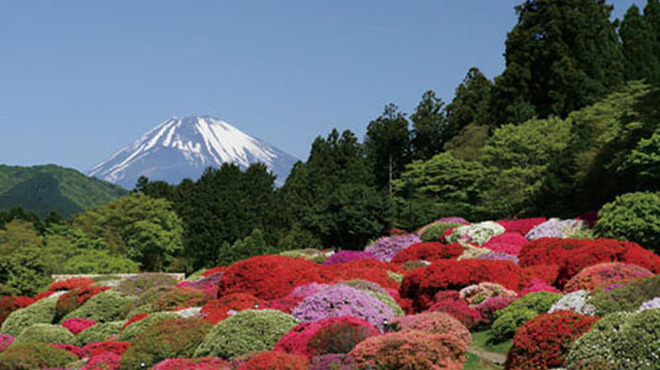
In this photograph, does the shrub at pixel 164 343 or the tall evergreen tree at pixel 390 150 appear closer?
the shrub at pixel 164 343

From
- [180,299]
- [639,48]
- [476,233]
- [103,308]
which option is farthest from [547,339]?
[639,48]

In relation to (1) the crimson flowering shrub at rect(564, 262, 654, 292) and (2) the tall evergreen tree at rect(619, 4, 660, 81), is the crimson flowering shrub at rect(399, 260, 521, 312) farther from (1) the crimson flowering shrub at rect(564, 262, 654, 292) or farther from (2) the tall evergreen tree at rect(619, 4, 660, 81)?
(2) the tall evergreen tree at rect(619, 4, 660, 81)

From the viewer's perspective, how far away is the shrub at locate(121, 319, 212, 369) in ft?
52.5

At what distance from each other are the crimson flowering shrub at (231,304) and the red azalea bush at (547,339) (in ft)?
25.5

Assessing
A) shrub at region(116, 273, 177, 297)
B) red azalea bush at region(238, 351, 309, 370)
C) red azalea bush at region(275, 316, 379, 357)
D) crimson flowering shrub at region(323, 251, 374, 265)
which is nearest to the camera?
red azalea bush at region(238, 351, 309, 370)

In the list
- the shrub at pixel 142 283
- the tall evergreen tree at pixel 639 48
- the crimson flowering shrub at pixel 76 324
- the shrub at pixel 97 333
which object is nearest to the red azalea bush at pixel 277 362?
the shrub at pixel 97 333

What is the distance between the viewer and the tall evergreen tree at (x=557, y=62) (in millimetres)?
57062

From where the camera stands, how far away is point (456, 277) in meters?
19.1

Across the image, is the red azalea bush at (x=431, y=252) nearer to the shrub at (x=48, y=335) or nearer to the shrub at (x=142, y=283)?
the shrub at (x=142, y=283)

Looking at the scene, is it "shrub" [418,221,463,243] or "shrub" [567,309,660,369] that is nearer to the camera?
"shrub" [567,309,660,369]

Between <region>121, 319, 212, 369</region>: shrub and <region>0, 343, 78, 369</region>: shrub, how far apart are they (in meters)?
2.27

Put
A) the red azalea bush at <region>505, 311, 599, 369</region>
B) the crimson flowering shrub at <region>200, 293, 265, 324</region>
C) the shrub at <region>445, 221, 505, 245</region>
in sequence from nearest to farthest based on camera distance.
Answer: the red azalea bush at <region>505, 311, 599, 369</region> → the crimson flowering shrub at <region>200, 293, 265, 324</region> → the shrub at <region>445, 221, 505, 245</region>

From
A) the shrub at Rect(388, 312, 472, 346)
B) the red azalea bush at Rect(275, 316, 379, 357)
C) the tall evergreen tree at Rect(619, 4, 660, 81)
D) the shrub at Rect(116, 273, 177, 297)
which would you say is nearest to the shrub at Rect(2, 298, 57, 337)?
the shrub at Rect(116, 273, 177, 297)

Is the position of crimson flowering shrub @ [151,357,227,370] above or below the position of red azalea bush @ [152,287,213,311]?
below
